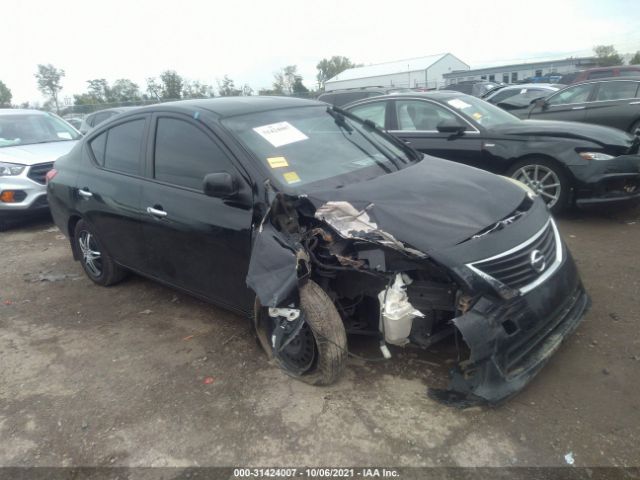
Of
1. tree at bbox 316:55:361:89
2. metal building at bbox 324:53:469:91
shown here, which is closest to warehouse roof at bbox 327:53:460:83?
metal building at bbox 324:53:469:91

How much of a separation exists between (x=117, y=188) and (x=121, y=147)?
38 centimetres

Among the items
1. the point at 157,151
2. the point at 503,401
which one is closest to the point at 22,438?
the point at 157,151

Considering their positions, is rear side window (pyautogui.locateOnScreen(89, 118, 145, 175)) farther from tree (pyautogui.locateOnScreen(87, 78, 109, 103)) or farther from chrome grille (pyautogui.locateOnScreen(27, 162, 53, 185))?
tree (pyautogui.locateOnScreen(87, 78, 109, 103))

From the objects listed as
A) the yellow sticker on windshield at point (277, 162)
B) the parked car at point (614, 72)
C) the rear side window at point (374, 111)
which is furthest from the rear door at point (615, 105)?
the yellow sticker on windshield at point (277, 162)

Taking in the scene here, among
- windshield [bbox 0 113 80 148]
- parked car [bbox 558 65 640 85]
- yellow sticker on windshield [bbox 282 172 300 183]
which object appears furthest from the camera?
parked car [bbox 558 65 640 85]

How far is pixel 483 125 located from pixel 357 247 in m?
3.83

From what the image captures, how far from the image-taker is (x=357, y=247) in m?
2.71

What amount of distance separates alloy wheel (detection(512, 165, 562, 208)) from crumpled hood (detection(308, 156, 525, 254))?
232 centimetres

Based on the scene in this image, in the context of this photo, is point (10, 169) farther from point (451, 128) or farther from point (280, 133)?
point (451, 128)

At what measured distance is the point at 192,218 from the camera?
3318 millimetres

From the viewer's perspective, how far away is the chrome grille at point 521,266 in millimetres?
2490

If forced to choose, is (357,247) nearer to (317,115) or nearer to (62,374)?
(317,115)

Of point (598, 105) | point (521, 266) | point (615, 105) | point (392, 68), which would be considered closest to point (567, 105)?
point (598, 105)

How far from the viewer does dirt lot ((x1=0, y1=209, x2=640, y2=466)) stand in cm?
238
